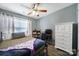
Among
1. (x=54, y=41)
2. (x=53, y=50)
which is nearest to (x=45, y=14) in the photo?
(x=54, y=41)

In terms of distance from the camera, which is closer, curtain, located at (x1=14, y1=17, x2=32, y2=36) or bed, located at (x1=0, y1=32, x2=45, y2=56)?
bed, located at (x1=0, y1=32, x2=45, y2=56)

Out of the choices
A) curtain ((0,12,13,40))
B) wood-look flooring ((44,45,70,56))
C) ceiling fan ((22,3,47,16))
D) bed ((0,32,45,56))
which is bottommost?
wood-look flooring ((44,45,70,56))

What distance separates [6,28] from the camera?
1663 mm

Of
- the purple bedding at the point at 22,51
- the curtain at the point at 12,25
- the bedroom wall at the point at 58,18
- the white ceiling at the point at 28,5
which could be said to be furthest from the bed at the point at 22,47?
the white ceiling at the point at 28,5

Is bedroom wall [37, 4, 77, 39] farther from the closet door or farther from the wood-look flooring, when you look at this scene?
the wood-look flooring

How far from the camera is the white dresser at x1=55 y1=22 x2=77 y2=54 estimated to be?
171 centimetres

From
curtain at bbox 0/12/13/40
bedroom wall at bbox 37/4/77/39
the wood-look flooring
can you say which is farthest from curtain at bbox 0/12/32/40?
the wood-look flooring

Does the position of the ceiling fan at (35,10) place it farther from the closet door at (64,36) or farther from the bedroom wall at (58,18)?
the closet door at (64,36)

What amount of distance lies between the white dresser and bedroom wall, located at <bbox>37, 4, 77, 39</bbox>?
0.28 feet

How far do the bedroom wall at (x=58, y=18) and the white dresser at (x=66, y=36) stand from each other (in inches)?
3.3

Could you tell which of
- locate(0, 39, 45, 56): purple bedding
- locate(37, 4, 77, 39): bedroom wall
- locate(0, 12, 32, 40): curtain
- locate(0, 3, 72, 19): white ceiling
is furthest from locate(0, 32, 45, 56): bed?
locate(0, 3, 72, 19): white ceiling

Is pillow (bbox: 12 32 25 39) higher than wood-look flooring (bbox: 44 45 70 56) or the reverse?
higher

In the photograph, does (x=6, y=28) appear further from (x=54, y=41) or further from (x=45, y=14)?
(x=54, y=41)

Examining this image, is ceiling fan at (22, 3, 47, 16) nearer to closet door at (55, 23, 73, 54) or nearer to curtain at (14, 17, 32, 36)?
curtain at (14, 17, 32, 36)
